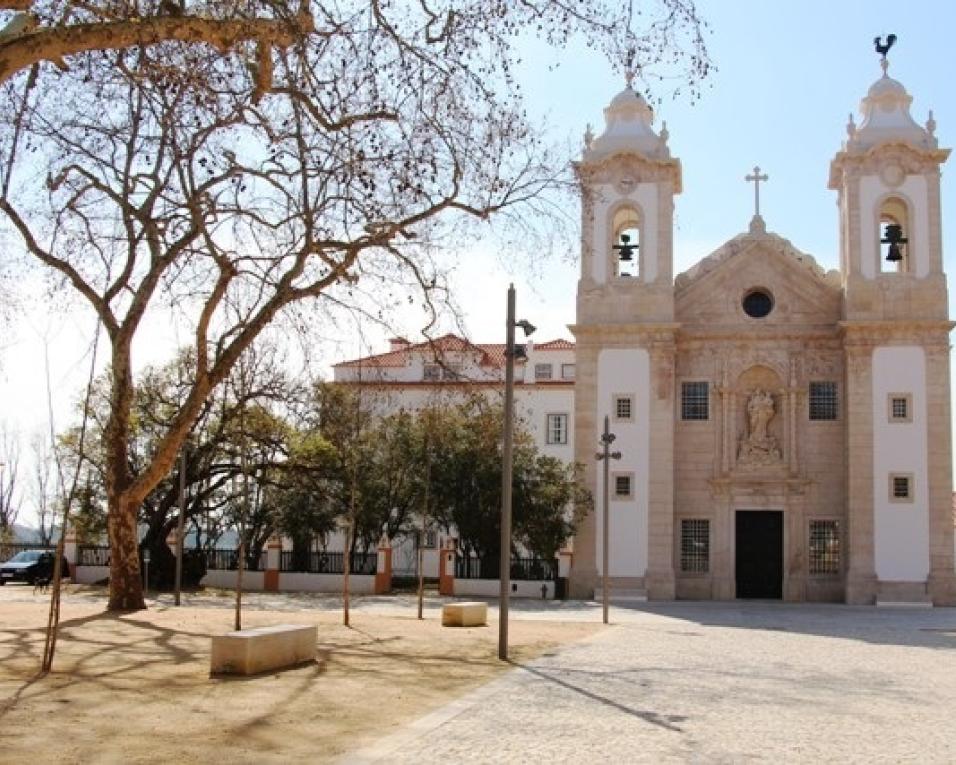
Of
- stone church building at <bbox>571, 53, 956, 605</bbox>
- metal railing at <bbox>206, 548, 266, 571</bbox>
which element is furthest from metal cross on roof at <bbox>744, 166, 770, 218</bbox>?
metal railing at <bbox>206, 548, 266, 571</bbox>

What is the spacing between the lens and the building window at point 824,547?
35.9m

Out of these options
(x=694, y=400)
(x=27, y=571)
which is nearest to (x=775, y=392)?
(x=694, y=400)

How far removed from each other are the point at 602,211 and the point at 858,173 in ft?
26.1

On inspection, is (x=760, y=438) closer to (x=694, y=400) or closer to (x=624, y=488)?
(x=694, y=400)

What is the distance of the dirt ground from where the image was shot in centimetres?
866

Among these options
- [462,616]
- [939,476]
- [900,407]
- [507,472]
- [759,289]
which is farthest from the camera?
[759,289]

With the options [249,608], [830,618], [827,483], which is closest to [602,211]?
[827,483]

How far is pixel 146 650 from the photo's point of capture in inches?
605

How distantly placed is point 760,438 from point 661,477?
342 centimetres

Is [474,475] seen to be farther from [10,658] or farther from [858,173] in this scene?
[10,658]

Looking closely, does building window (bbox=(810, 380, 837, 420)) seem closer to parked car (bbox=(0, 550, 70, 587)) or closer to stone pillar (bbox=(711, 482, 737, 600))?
stone pillar (bbox=(711, 482, 737, 600))

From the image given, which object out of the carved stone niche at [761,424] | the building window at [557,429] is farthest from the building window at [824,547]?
the building window at [557,429]

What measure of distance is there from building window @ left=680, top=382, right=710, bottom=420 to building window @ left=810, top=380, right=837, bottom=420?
3183 mm

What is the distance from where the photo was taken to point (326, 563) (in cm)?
4050
